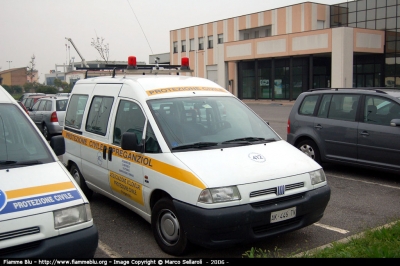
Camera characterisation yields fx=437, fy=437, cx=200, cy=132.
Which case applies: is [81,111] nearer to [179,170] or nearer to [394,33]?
[179,170]

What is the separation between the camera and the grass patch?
4.16m

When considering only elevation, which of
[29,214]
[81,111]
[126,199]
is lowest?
[126,199]

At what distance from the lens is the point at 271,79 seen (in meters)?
42.9

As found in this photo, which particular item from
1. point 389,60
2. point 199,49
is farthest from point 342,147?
point 199,49

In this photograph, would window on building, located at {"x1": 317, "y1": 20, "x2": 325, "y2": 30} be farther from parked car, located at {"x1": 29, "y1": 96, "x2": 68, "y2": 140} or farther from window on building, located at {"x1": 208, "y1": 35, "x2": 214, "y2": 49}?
parked car, located at {"x1": 29, "y1": 96, "x2": 68, "y2": 140}

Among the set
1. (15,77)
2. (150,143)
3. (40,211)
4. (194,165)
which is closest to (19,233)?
(40,211)

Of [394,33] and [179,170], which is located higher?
[394,33]

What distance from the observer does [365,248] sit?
439cm

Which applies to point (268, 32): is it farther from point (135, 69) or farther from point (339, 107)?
point (135, 69)

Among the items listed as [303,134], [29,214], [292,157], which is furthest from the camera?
[303,134]

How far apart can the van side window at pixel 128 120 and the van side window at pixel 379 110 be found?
4835 millimetres

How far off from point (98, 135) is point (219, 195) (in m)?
2.75

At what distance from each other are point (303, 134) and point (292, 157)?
444cm

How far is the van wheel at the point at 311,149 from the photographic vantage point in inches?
367
